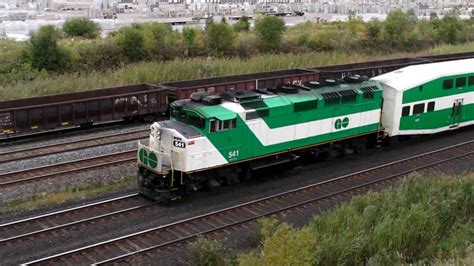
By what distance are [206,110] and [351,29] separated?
4143cm

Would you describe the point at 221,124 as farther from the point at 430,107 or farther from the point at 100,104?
the point at 430,107

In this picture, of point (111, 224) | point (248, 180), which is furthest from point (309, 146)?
point (111, 224)

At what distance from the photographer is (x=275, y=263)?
31.2 ft

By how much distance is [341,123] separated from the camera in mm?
19594

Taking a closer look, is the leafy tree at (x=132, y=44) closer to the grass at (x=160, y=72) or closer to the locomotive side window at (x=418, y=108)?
the grass at (x=160, y=72)

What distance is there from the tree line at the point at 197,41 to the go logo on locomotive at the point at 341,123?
62.1 ft

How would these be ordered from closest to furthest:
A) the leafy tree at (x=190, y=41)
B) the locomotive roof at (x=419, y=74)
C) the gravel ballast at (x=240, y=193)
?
the gravel ballast at (x=240, y=193)
the locomotive roof at (x=419, y=74)
the leafy tree at (x=190, y=41)

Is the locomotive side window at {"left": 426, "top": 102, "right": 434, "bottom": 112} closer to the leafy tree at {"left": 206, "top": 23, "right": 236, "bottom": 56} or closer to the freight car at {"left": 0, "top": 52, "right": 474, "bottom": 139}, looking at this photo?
the freight car at {"left": 0, "top": 52, "right": 474, "bottom": 139}

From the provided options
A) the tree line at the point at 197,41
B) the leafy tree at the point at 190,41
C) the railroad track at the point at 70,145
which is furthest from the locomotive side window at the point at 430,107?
the leafy tree at the point at 190,41

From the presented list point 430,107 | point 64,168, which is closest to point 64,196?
point 64,168

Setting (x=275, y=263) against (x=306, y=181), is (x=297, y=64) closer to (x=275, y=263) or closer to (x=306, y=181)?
(x=306, y=181)

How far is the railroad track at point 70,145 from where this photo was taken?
19.5 meters

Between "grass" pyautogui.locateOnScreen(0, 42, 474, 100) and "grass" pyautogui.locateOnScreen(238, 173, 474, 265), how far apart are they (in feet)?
62.0

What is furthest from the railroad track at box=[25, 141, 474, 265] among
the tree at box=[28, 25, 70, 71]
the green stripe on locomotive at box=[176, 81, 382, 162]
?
the tree at box=[28, 25, 70, 71]
